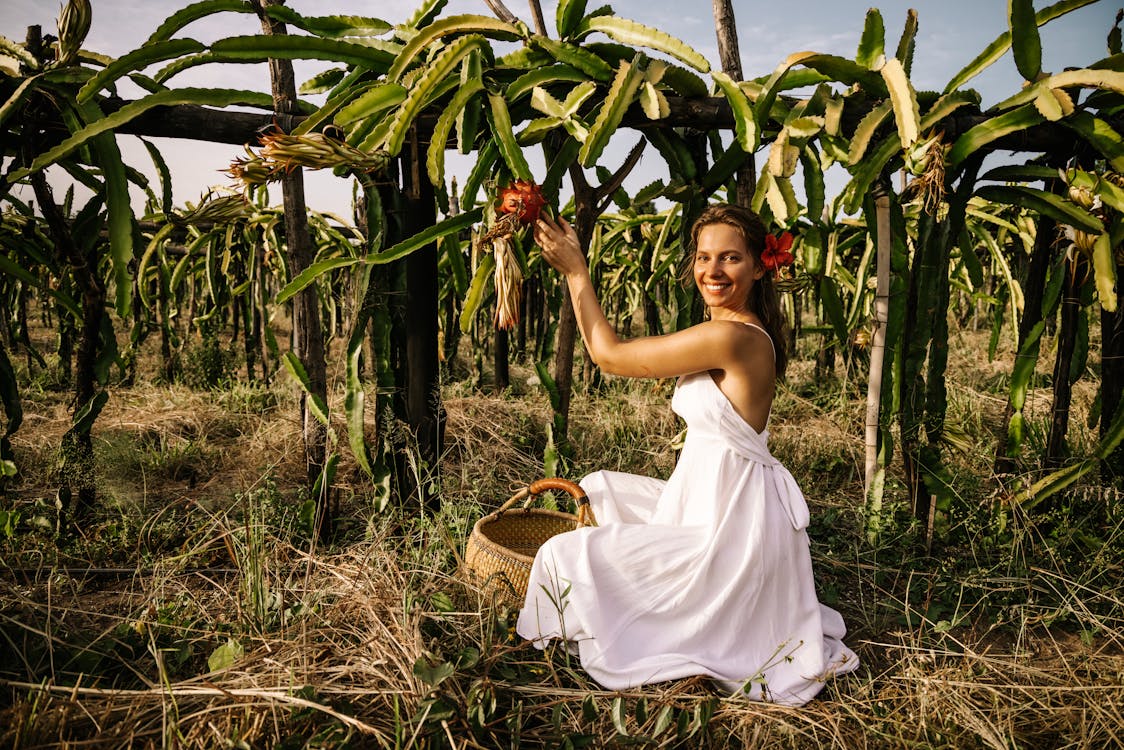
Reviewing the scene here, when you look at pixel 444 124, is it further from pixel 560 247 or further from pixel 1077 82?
pixel 1077 82

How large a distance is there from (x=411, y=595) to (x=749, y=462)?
88 centimetres

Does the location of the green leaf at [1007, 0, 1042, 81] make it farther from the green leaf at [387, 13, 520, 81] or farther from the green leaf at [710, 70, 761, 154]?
the green leaf at [387, 13, 520, 81]

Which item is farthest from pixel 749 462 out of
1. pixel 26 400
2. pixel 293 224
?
pixel 26 400

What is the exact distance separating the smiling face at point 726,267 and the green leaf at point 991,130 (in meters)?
0.73

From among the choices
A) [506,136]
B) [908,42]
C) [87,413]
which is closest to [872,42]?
[908,42]

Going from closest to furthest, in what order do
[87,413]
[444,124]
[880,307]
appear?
[444,124], [87,413], [880,307]

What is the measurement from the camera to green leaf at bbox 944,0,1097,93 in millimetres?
1903

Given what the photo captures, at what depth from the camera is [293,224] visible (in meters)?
2.23

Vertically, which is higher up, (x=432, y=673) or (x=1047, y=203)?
(x=1047, y=203)

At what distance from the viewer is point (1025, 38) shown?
188cm

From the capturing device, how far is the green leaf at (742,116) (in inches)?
Result: 74.4

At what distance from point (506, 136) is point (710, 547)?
3.97 ft

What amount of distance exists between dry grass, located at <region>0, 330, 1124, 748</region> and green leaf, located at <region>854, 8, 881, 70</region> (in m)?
1.41

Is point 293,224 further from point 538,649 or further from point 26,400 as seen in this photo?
point 26,400
